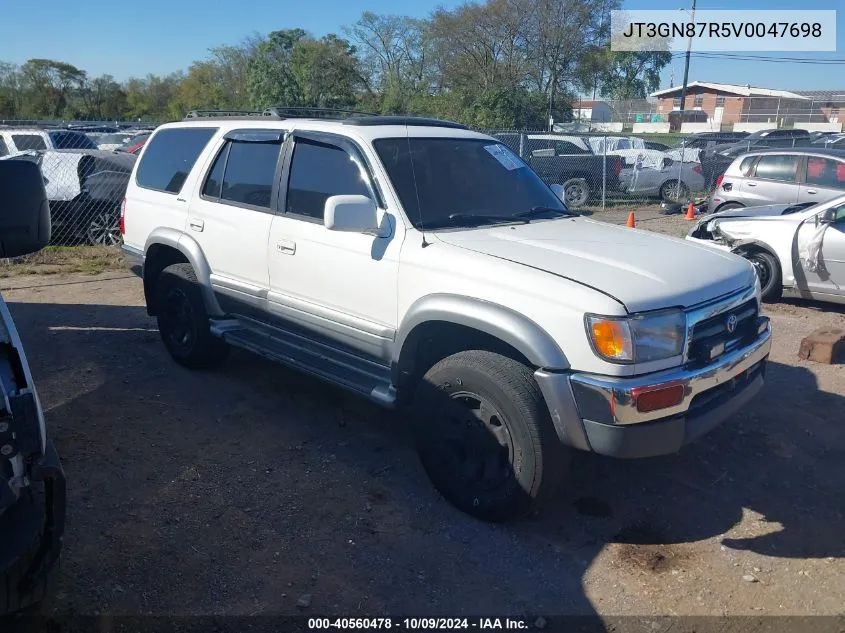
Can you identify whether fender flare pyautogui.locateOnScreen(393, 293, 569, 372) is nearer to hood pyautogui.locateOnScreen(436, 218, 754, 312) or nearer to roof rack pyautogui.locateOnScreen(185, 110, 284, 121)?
hood pyautogui.locateOnScreen(436, 218, 754, 312)

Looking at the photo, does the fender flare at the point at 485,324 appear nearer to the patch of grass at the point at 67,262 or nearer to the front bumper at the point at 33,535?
the front bumper at the point at 33,535

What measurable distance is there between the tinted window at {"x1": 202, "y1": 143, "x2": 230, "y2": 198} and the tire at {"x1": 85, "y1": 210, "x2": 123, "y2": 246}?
6971mm

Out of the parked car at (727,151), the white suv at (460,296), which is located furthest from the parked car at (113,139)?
the white suv at (460,296)

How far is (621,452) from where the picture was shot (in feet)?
10.4

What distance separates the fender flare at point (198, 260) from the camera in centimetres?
524

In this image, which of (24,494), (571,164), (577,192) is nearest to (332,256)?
(24,494)

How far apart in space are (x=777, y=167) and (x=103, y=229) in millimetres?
11125

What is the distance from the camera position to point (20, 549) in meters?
2.22

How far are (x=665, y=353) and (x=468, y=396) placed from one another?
3.19ft

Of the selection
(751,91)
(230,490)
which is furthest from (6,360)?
(751,91)

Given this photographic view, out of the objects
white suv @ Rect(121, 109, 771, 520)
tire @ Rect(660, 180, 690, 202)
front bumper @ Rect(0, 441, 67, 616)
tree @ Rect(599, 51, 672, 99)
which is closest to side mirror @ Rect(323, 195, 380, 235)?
white suv @ Rect(121, 109, 771, 520)

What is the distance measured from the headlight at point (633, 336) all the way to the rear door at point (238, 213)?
2.43m

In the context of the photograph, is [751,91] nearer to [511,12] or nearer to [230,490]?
[511,12]

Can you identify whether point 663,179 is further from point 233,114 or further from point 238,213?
point 238,213
